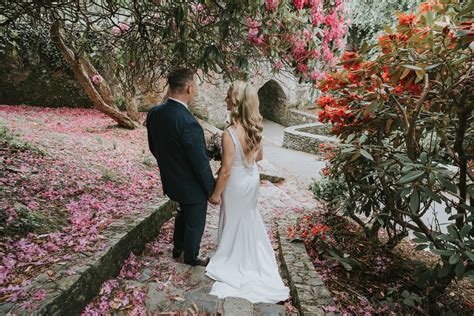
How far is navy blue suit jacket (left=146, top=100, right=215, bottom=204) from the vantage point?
98.5 inches

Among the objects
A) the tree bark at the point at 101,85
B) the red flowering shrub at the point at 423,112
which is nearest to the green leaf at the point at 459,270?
the red flowering shrub at the point at 423,112

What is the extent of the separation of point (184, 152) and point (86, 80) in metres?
6.21

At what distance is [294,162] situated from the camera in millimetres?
11391

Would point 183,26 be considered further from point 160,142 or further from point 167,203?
point 167,203

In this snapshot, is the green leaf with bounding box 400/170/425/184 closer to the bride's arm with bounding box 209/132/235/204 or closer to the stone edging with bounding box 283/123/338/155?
the bride's arm with bounding box 209/132/235/204

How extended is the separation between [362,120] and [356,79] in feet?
1.37

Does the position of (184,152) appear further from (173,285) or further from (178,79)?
(173,285)

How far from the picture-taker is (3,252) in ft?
7.82

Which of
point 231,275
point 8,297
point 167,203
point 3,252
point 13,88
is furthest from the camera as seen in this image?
point 13,88

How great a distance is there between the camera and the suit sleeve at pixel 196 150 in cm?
249

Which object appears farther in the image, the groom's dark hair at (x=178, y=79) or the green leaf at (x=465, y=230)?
the groom's dark hair at (x=178, y=79)

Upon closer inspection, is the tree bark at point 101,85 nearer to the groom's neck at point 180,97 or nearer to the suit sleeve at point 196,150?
the groom's neck at point 180,97

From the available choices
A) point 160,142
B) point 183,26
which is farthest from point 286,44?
point 160,142

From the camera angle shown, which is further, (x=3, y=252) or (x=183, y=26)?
(x=183, y=26)
